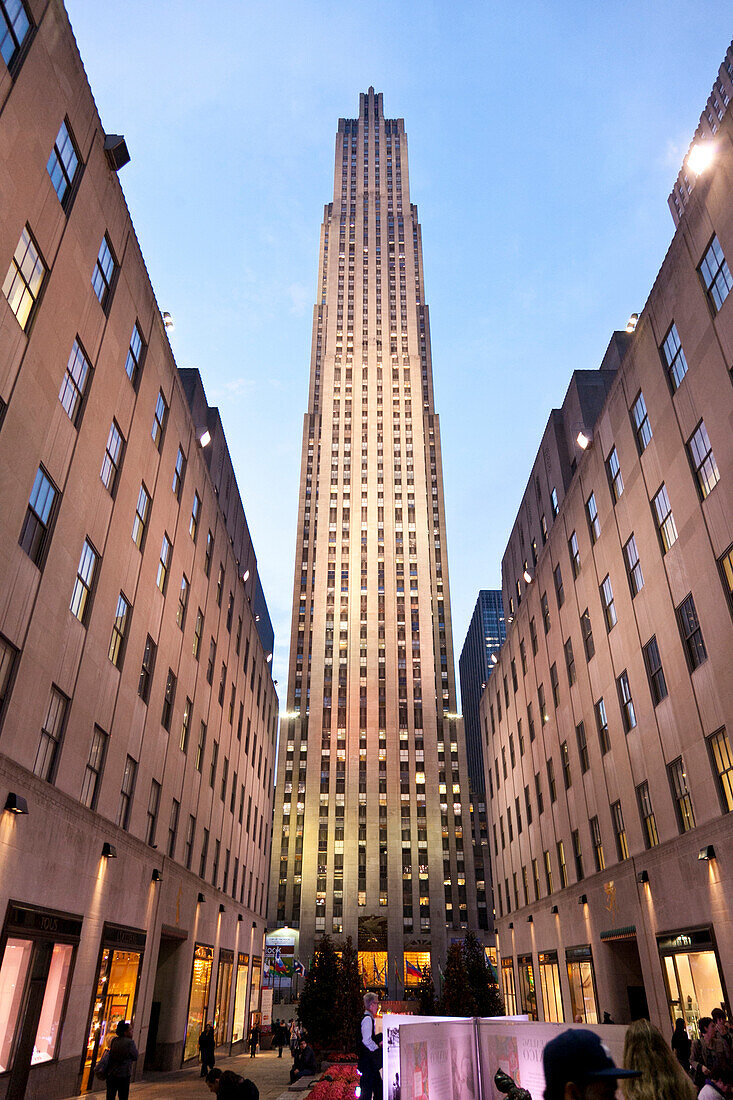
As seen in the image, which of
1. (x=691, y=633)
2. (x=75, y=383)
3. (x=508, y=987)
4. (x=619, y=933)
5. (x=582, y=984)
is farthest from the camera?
(x=508, y=987)

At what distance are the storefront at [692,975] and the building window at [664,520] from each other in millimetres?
11626

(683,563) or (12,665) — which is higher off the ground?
(683,563)

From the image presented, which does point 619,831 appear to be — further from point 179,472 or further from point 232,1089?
point 232,1089

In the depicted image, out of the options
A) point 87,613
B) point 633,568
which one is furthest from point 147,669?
point 633,568

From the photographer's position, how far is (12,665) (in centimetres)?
1650

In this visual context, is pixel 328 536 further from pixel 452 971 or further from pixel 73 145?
pixel 73 145

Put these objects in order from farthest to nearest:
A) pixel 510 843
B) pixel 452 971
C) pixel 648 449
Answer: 1. pixel 510 843
2. pixel 452 971
3. pixel 648 449

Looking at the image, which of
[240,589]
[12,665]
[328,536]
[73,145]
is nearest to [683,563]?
[12,665]

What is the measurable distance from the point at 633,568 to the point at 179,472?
61.7 feet

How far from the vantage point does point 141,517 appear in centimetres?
2603

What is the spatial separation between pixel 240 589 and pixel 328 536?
7569cm

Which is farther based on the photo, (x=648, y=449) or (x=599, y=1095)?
(x=648, y=449)

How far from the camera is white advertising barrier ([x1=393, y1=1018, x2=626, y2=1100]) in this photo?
7.32m

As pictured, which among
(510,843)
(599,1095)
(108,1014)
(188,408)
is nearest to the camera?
(599,1095)
